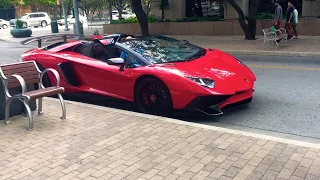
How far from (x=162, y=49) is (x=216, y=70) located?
126 cm

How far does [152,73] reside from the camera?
5.91 metres

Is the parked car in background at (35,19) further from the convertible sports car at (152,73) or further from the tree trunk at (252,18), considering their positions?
the convertible sports car at (152,73)

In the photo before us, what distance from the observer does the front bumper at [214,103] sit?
18.1 feet

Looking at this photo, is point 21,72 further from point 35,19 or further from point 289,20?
point 35,19

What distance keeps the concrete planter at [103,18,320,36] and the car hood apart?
1370cm

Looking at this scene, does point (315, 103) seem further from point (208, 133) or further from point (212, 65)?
point (208, 133)

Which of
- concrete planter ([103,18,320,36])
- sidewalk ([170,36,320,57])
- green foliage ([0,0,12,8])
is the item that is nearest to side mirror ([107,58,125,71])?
sidewalk ([170,36,320,57])

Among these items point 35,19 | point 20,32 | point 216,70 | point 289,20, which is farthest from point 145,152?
point 35,19

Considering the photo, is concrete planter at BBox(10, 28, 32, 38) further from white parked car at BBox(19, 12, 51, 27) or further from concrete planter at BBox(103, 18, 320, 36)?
white parked car at BBox(19, 12, 51, 27)

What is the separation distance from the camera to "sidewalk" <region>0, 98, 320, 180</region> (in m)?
3.80

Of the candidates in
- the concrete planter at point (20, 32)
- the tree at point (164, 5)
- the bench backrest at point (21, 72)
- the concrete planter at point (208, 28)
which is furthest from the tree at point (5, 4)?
the bench backrest at point (21, 72)

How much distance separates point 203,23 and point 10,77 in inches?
685

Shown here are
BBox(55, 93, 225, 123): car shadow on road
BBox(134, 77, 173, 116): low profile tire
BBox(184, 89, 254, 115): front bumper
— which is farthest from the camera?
BBox(55, 93, 225, 123): car shadow on road

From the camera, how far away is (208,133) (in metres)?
4.89
